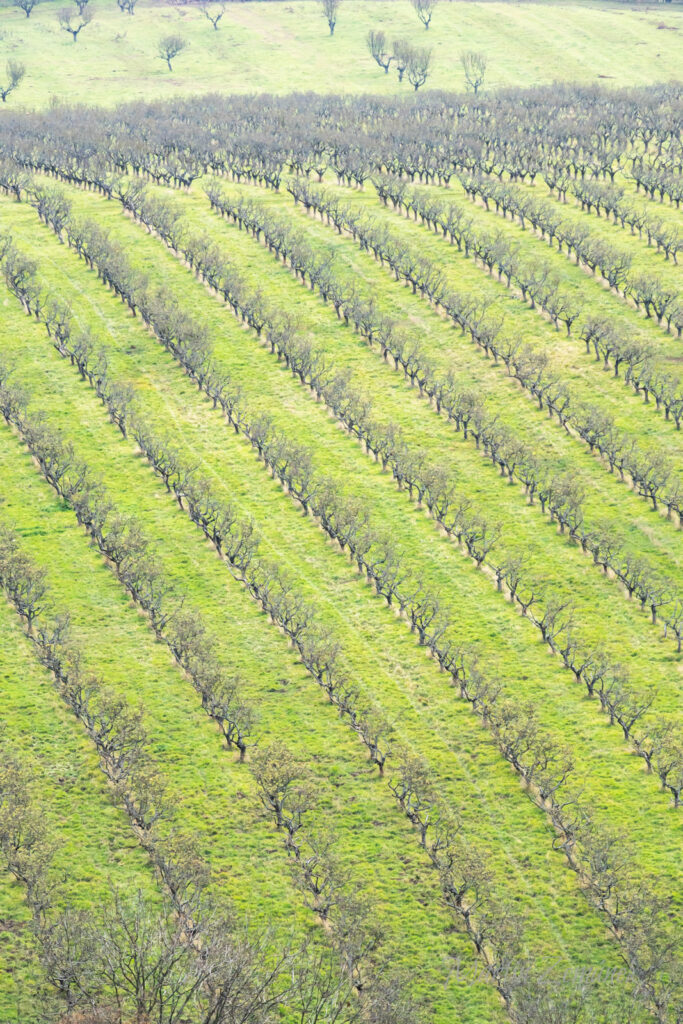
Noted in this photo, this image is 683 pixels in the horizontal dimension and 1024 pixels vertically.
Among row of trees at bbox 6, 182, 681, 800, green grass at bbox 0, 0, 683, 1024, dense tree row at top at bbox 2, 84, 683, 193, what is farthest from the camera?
dense tree row at top at bbox 2, 84, 683, 193

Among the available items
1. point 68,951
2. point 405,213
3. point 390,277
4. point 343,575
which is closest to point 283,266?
point 390,277

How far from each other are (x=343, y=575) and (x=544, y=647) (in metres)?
14.0

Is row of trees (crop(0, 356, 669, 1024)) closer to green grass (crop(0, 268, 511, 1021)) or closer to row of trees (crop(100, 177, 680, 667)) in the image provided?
green grass (crop(0, 268, 511, 1021))

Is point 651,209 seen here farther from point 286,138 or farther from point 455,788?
point 455,788

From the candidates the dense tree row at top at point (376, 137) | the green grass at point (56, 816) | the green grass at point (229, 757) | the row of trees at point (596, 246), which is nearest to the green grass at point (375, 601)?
the green grass at point (229, 757)

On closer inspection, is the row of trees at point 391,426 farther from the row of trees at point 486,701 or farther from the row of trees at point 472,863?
the row of trees at point 472,863

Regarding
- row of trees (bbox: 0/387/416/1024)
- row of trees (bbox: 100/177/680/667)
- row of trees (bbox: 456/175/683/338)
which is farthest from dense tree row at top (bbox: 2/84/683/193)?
row of trees (bbox: 0/387/416/1024)

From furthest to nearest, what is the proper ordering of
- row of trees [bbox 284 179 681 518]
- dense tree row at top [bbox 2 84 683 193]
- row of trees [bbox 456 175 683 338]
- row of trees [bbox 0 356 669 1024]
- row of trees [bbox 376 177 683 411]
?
dense tree row at top [bbox 2 84 683 193] < row of trees [bbox 456 175 683 338] < row of trees [bbox 376 177 683 411] < row of trees [bbox 284 179 681 518] < row of trees [bbox 0 356 669 1024]

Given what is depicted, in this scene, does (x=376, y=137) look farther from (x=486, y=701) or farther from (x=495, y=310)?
(x=486, y=701)

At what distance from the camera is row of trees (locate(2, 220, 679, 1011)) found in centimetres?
6206

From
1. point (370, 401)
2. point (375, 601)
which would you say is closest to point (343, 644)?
point (375, 601)

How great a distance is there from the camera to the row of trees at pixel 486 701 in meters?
62.1

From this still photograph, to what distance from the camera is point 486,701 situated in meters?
66.1

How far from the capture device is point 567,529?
271 feet
